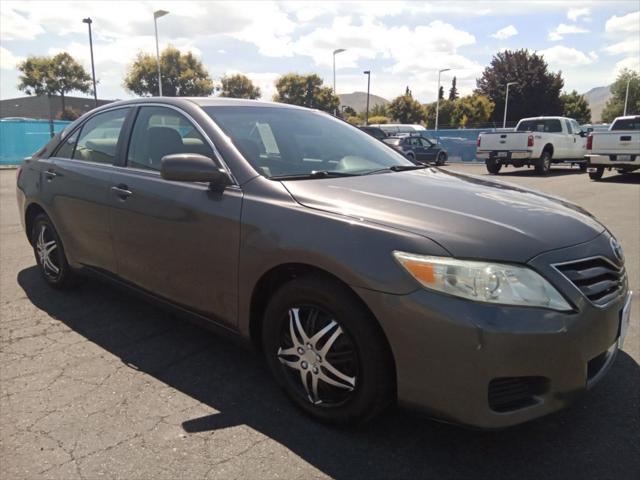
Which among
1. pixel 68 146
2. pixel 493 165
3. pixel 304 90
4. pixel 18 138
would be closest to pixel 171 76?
pixel 304 90

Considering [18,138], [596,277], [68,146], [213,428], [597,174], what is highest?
[68,146]

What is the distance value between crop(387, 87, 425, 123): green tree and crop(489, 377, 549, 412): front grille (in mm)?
65941

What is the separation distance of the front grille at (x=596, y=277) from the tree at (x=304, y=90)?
64.7m

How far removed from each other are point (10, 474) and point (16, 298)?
2582 mm

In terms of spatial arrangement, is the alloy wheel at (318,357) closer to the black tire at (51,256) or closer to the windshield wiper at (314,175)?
the windshield wiper at (314,175)

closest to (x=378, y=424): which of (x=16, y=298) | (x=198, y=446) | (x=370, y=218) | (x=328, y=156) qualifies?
(x=198, y=446)

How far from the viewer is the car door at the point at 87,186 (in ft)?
11.8

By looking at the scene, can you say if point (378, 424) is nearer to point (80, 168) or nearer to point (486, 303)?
point (486, 303)

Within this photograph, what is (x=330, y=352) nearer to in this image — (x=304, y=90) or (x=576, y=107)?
(x=304, y=90)

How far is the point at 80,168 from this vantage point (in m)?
3.87

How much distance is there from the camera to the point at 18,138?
22266 mm

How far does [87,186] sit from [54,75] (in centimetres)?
5399

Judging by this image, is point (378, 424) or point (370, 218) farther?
point (378, 424)

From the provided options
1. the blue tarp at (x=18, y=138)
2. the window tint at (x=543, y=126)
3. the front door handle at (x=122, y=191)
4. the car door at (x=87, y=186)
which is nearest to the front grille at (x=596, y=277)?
the front door handle at (x=122, y=191)
